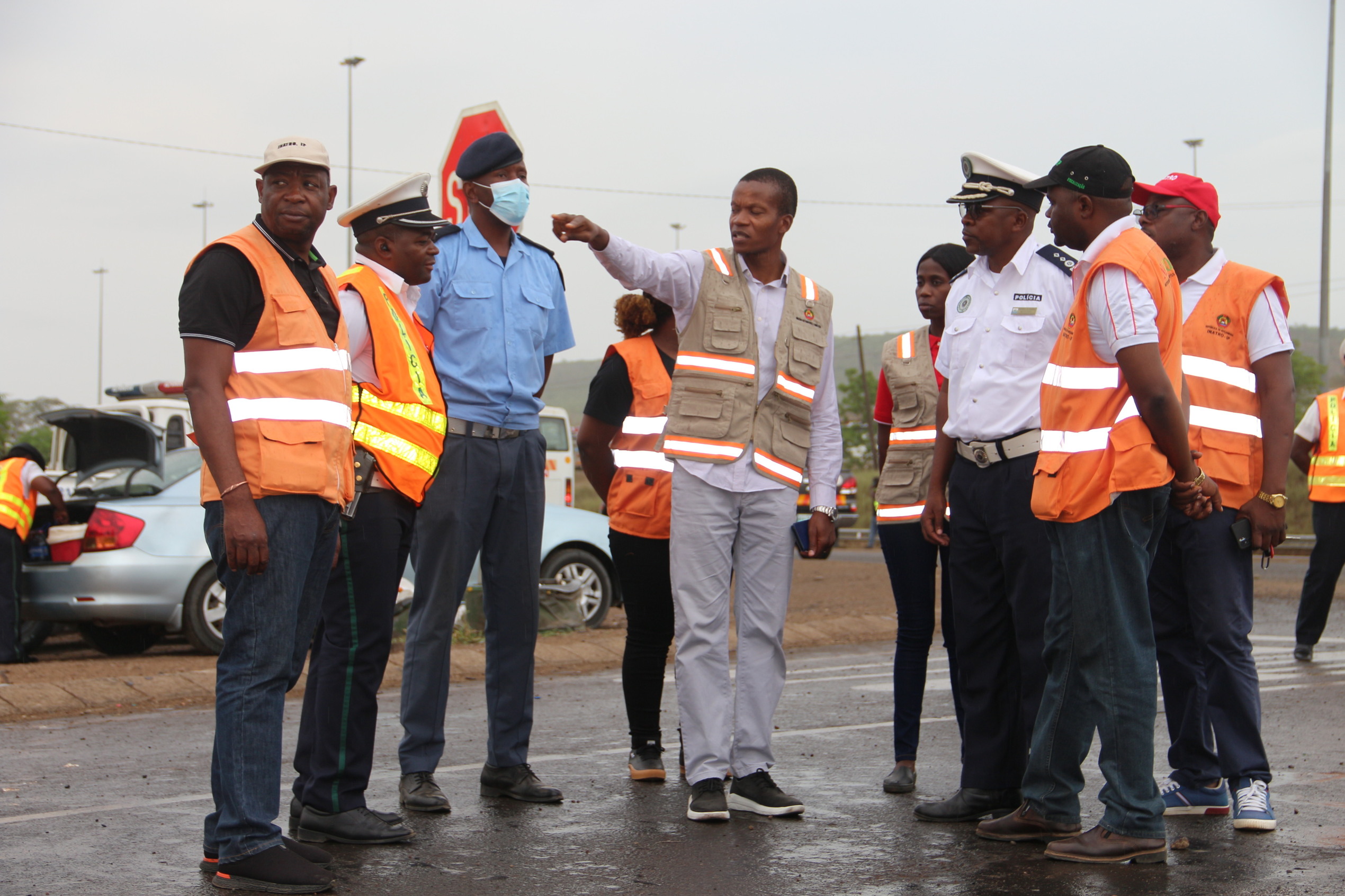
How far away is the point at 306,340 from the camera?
449cm

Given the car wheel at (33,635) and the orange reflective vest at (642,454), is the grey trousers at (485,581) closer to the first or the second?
the orange reflective vest at (642,454)

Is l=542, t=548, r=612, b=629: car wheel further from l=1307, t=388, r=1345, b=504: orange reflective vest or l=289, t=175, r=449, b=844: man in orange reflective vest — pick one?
l=289, t=175, r=449, b=844: man in orange reflective vest

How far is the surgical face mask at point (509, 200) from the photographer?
18.8 feet

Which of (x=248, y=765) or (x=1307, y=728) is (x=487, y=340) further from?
(x=1307, y=728)

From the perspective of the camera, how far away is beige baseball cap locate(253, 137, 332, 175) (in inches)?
177

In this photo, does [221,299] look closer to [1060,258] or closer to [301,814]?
[301,814]

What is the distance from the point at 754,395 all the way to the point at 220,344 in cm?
213

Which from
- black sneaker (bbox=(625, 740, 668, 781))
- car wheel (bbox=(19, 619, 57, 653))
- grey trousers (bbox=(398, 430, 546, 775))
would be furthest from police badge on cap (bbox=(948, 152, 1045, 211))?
car wheel (bbox=(19, 619, 57, 653))

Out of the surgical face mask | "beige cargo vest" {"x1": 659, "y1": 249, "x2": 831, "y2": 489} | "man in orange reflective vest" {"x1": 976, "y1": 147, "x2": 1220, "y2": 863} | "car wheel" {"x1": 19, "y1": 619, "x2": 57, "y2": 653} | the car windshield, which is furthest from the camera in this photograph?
"car wheel" {"x1": 19, "y1": 619, "x2": 57, "y2": 653}

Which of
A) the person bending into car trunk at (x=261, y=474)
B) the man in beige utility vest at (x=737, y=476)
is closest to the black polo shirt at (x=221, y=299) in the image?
the person bending into car trunk at (x=261, y=474)

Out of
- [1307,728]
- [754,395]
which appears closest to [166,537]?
[754,395]

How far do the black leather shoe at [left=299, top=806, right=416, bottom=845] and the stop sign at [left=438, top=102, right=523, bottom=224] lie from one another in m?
5.24

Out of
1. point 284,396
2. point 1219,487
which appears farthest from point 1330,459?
point 284,396

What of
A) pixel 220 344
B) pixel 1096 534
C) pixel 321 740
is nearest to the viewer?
pixel 220 344
